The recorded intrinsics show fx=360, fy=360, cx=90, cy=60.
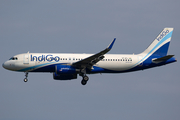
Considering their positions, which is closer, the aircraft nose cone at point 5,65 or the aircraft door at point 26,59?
the aircraft door at point 26,59

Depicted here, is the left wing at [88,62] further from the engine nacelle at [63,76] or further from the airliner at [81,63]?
the engine nacelle at [63,76]

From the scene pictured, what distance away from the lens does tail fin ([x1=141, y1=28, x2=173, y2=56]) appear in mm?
61769

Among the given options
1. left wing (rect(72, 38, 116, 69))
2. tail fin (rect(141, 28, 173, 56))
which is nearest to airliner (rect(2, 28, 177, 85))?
left wing (rect(72, 38, 116, 69))

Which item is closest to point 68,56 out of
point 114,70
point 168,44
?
point 114,70

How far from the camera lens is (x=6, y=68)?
187 feet

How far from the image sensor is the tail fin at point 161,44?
61769 mm

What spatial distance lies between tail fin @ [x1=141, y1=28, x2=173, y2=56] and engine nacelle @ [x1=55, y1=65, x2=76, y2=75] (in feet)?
45.3

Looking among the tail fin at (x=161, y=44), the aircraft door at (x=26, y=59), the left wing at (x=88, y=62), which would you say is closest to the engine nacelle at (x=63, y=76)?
the left wing at (x=88, y=62)

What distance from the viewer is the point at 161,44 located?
6247 centimetres

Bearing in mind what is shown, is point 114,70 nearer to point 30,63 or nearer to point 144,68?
point 144,68

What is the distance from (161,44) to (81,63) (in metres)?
15.6

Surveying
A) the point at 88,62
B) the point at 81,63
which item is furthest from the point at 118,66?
the point at 81,63

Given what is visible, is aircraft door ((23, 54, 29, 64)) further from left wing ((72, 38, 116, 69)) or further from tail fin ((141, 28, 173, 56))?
tail fin ((141, 28, 173, 56))

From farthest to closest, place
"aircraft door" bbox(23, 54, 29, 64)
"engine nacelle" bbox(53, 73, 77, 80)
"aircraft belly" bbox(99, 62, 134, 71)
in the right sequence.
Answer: "engine nacelle" bbox(53, 73, 77, 80) → "aircraft belly" bbox(99, 62, 134, 71) → "aircraft door" bbox(23, 54, 29, 64)
